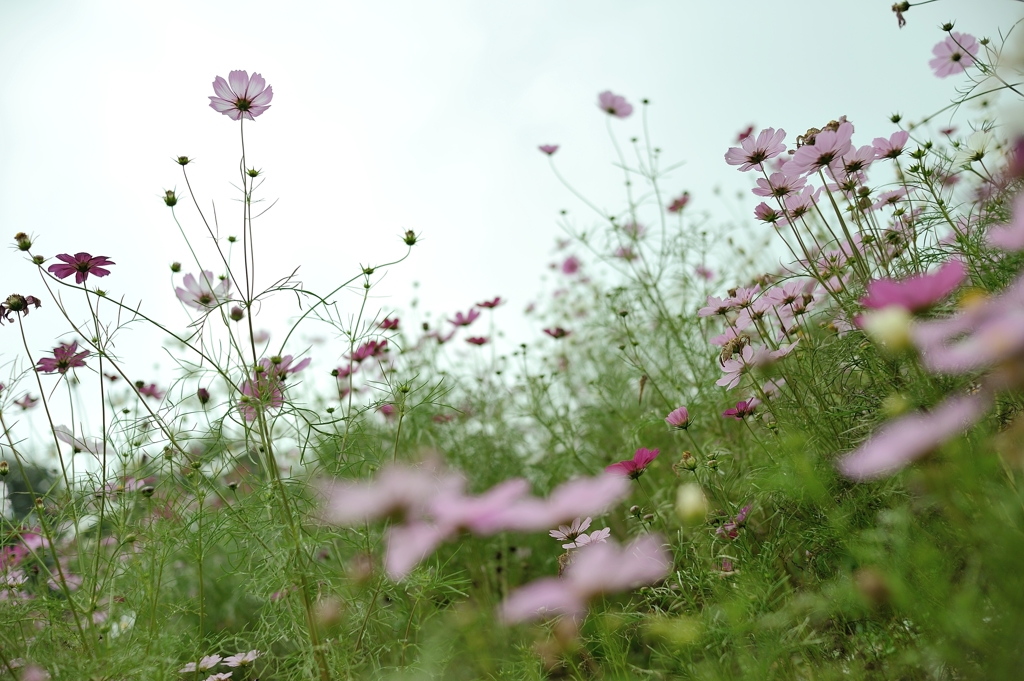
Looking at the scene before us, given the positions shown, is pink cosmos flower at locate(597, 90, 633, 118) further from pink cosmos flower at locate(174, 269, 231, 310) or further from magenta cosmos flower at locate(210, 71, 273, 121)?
pink cosmos flower at locate(174, 269, 231, 310)

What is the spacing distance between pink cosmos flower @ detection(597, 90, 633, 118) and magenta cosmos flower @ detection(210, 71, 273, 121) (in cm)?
122

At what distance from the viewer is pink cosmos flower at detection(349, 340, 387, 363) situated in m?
1.40

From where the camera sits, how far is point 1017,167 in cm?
89

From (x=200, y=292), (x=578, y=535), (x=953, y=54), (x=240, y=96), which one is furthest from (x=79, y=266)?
(x=953, y=54)

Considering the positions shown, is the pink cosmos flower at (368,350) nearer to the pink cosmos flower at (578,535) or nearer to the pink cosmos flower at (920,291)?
the pink cosmos flower at (578,535)

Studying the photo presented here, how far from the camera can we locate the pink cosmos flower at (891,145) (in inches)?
42.2

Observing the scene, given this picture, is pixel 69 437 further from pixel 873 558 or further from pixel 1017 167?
pixel 1017 167

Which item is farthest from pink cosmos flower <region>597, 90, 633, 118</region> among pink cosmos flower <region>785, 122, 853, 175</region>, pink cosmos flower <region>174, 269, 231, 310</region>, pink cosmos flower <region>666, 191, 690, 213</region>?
pink cosmos flower <region>174, 269, 231, 310</region>

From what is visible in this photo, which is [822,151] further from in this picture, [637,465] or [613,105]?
[613,105]

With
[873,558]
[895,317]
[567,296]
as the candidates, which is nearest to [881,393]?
[873,558]

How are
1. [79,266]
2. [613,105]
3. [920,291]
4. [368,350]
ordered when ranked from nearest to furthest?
[920,291], [79,266], [368,350], [613,105]

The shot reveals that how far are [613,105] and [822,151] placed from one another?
1145 mm

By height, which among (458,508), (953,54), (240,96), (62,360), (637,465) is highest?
(240,96)

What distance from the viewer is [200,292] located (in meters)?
1.18
